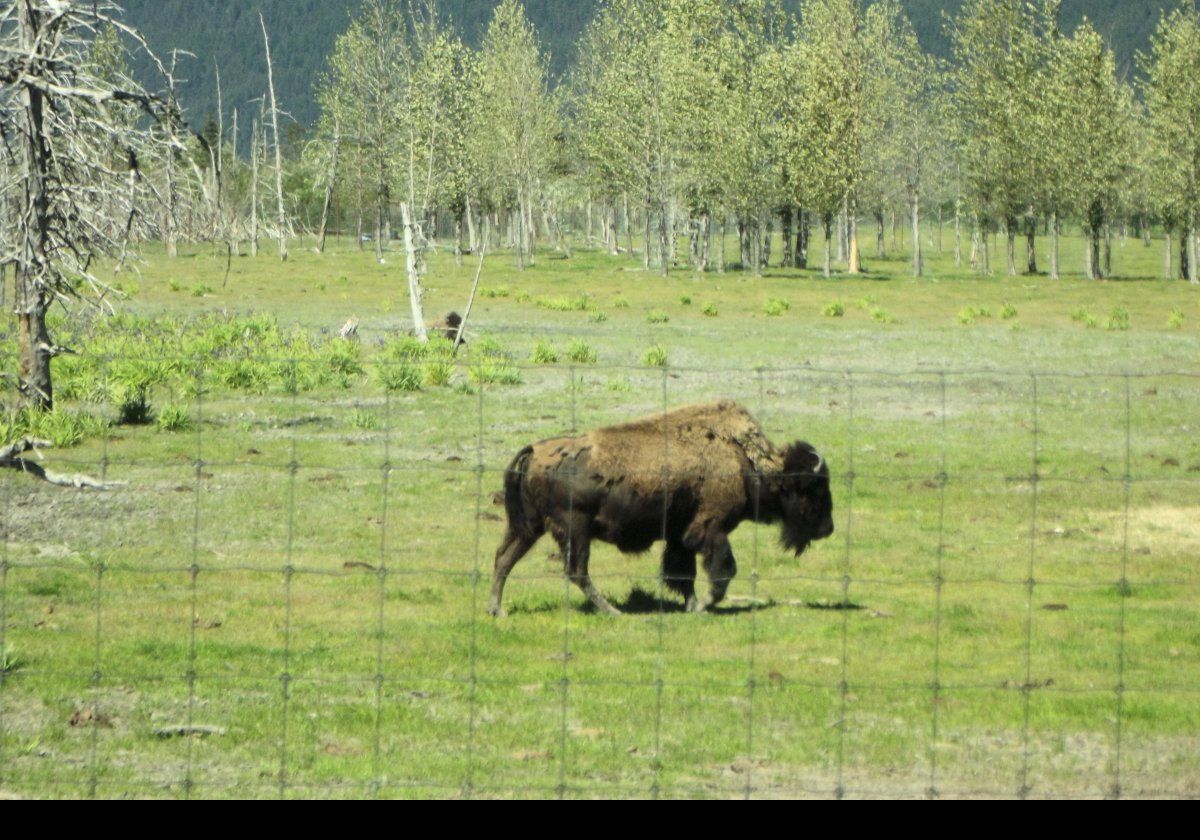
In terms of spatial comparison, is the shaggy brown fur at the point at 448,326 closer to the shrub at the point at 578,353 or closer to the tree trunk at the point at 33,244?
the shrub at the point at 578,353

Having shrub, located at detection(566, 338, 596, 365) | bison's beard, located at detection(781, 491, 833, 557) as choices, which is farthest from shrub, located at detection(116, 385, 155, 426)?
bison's beard, located at detection(781, 491, 833, 557)

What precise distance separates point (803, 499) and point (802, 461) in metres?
0.31

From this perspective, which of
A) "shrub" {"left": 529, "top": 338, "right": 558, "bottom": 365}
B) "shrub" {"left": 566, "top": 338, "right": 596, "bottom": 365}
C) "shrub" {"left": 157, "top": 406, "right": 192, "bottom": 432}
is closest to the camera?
"shrub" {"left": 157, "top": 406, "right": 192, "bottom": 432}

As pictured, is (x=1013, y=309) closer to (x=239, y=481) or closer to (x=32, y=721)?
(x=239, y=481)

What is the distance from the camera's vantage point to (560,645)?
10281 millimetres

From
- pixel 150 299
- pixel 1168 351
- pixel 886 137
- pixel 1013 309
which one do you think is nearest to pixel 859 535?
pixel 1168 351

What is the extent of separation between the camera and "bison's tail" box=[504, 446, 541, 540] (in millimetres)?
11156

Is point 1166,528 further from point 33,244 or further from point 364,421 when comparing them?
point 33,244

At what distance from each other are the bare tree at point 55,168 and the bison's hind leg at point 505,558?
17.0 ft

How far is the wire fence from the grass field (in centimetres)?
4

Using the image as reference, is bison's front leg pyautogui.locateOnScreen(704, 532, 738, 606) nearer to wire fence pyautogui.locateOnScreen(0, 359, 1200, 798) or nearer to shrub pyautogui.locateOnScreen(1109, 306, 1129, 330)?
wire fence pyautogui.locateOnScreen(0, 359, 1200, 798)

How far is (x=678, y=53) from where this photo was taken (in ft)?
249

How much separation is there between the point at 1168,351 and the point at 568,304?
18.3 m

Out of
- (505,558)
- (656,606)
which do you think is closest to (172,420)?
(505,558)
